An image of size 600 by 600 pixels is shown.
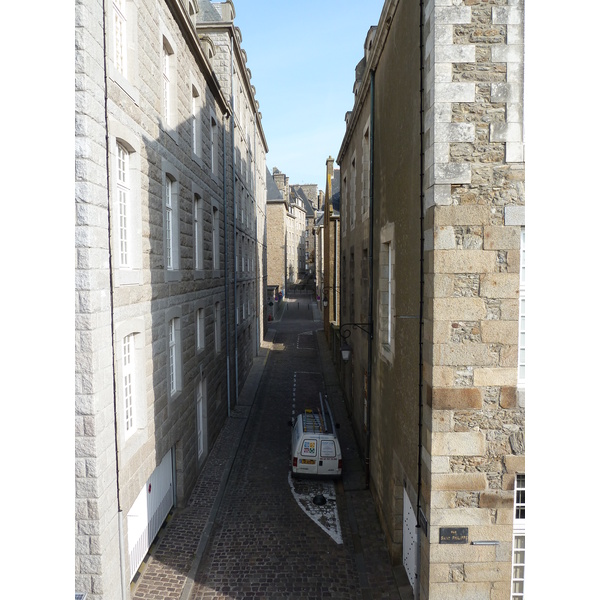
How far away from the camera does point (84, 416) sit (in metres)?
6.18

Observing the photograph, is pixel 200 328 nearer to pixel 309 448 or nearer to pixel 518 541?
pixel 309 448

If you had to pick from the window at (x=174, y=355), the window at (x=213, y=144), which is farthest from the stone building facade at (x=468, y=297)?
the window at (x=213, y=144)

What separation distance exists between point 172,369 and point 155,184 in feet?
14.3

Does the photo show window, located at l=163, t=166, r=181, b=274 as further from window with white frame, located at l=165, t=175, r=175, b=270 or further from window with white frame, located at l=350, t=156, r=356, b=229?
window with white frame, located at l=350, t=156, r=356, b=229

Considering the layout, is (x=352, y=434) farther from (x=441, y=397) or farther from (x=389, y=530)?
(x=441, y=397)

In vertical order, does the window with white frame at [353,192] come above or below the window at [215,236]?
above

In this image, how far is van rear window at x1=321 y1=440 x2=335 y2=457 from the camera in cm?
1238

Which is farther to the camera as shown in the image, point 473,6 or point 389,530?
point 389,530

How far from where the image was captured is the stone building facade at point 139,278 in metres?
6.18

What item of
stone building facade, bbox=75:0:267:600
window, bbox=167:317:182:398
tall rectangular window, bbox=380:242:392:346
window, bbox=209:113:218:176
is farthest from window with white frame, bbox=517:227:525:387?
window, bbox=209:113:218:176

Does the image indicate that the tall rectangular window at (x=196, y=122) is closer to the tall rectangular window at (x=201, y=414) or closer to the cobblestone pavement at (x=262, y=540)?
the tall rectangular window at (x=201, y=414)

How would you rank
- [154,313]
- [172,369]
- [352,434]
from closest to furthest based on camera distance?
[154,313] < [172,369] < [352,434]

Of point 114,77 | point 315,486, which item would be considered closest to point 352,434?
point 315,486

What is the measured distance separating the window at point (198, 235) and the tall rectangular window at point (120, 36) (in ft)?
16.7
